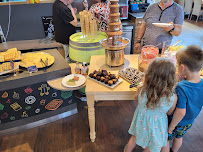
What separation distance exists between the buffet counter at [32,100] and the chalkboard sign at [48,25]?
1691 millimetres

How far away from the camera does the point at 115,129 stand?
230 centimetres

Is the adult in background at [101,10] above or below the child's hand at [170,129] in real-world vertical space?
above

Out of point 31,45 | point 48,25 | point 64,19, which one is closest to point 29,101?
point 64,19

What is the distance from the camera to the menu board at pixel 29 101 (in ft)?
6.79

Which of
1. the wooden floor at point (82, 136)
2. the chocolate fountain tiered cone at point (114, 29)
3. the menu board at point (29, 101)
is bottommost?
the wooden floor at point (82, 136)

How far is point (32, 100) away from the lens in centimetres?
219

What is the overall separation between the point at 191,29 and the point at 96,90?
6380 mm

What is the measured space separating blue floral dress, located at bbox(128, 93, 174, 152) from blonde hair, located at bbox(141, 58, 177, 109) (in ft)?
0.26

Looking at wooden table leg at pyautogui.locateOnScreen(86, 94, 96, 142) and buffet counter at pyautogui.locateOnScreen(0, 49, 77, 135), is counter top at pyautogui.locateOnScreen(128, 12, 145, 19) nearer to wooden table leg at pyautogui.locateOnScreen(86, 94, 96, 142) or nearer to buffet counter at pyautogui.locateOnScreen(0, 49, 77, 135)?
buffet counter at pyautogui.locateOnScreen(0, 49, 77, 135)

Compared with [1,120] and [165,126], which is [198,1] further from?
[1,120]

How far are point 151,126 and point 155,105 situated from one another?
10.1 inches

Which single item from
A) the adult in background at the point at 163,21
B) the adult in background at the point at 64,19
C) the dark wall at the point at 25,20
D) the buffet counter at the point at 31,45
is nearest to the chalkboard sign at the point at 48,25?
the dark wall at the point at 25,20

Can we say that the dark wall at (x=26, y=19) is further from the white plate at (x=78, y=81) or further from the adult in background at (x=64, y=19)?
the white plate at (x=78, y=81)

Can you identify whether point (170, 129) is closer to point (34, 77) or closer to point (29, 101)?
point (34, 77)
